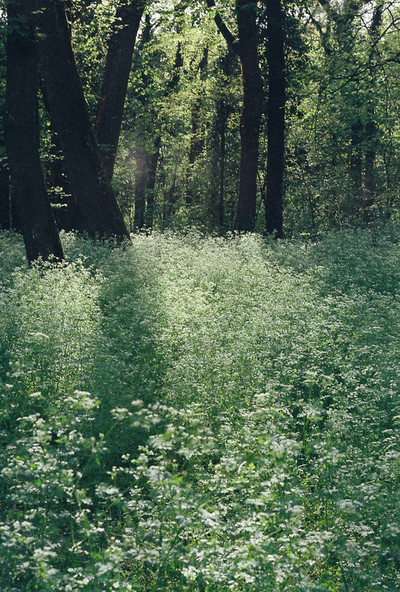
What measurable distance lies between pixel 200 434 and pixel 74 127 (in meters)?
11.1

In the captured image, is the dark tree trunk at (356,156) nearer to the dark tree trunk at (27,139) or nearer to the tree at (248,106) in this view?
the tree at (248,106)

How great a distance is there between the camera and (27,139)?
39.6ft

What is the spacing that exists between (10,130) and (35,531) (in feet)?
32.5

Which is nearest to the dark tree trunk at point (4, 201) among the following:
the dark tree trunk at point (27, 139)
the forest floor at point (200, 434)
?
the dark tree trunk at point (27, 139)

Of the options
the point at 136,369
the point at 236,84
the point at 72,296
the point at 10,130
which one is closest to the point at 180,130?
the point at 236,84

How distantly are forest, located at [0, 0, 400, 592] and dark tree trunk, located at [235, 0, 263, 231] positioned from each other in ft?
0.19

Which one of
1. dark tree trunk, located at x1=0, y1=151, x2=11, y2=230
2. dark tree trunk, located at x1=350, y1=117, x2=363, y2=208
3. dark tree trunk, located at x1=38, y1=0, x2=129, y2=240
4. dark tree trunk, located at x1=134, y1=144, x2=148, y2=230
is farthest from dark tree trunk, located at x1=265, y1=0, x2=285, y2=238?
dark tree trunk, located at x1=134, y1=144, x2=148, y2=230

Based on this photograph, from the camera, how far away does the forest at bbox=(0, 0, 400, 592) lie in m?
3.49

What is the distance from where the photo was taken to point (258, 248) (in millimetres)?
14602

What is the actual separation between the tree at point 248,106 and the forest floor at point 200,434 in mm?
Result: 7990

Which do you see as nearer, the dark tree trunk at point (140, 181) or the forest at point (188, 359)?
the forest at point (188, 359)

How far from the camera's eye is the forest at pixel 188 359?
11.4 ft

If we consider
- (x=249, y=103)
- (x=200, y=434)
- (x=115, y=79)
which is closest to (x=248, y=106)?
(x=249, y=103)

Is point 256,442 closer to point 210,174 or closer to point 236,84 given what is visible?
point 236,84
